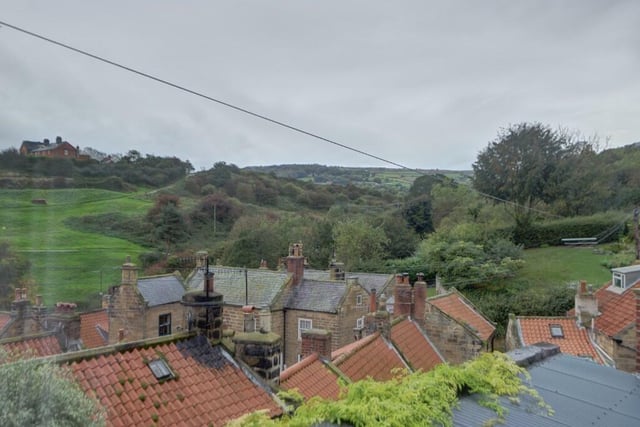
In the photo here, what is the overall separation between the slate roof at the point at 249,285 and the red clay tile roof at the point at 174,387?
11241 millimetres

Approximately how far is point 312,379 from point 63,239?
24.1ft

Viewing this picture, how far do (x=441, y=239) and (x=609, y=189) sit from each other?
1499 centimetres

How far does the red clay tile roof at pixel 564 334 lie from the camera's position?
42.4 feet

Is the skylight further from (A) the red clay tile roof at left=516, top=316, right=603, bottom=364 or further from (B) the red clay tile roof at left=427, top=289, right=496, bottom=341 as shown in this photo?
(A) the red clay tile roof at left=516, top=316, right=603, bottom=364

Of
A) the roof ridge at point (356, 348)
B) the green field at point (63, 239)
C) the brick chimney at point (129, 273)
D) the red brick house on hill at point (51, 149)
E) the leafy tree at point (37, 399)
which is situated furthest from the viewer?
the brick chimney at point (129, 273)

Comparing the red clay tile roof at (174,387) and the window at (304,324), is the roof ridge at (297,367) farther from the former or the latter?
the window at (304,324)

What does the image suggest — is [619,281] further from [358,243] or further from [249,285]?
[358,243]

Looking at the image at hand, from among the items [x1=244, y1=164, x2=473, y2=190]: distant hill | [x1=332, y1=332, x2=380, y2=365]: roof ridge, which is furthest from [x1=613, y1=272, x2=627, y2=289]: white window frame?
[x1=244, y1=164, x2=473, y2=190]: distant hill

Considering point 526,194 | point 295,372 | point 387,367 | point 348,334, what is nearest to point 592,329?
point 387,367

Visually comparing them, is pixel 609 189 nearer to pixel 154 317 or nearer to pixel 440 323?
pixel 440 323

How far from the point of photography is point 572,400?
4066mm

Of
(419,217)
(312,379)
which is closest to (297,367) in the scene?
(312,379)

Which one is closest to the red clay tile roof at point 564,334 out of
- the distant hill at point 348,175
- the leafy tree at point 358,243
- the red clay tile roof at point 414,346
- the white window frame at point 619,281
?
the white window frame at point 619,281

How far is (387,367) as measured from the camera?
Answer: 1024 cm
